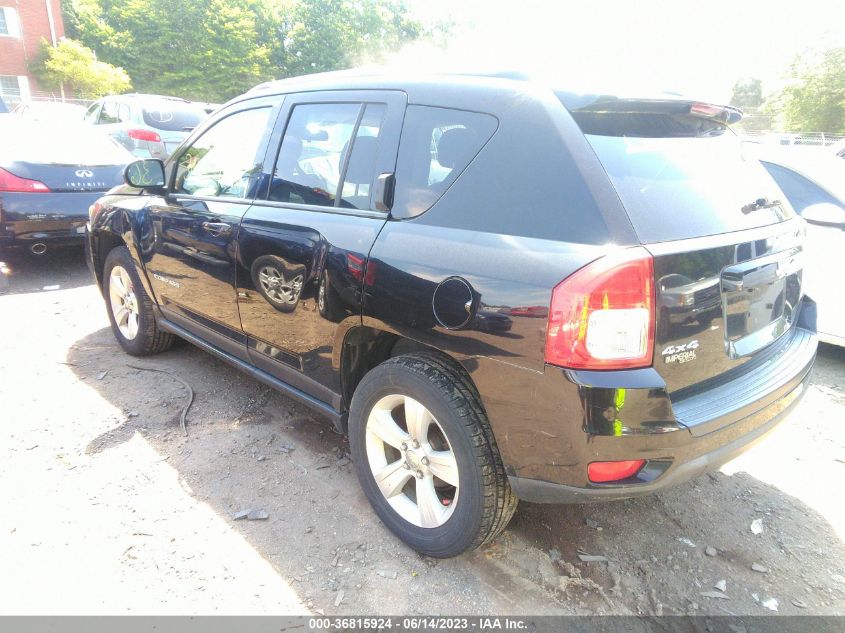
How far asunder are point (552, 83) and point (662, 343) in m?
1.02

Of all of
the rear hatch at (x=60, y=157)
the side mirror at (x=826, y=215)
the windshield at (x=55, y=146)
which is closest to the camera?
the side mirror at (x=826, y=215)

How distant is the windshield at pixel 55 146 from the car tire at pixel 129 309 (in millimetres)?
2520

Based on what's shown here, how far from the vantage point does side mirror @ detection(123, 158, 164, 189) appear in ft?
12.0

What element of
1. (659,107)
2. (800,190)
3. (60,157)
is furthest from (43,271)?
(800,190)

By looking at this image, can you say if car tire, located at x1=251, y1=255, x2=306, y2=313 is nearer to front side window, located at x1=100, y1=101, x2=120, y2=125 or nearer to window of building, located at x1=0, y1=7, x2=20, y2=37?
front side window, located at x1=100, y1=101, x2=120, y2=125

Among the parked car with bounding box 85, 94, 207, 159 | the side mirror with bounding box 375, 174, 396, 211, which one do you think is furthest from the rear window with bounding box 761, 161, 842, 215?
the parked car with bounding box 85, 94, 207, 159

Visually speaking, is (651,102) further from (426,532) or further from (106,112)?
(106,112)

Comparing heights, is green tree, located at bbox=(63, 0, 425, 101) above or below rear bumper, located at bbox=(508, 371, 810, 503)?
above

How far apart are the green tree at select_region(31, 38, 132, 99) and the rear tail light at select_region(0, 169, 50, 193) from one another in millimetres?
27934

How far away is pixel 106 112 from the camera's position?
11.6 metres

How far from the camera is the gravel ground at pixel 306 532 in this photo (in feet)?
7.10

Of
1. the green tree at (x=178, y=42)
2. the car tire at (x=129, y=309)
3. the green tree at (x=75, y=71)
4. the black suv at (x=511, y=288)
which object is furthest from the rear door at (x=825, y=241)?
the green tree at (x=178, y=42)

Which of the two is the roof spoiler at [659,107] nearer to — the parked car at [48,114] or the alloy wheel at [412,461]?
the alloy wheel at [412,461]

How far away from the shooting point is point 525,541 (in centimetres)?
248
